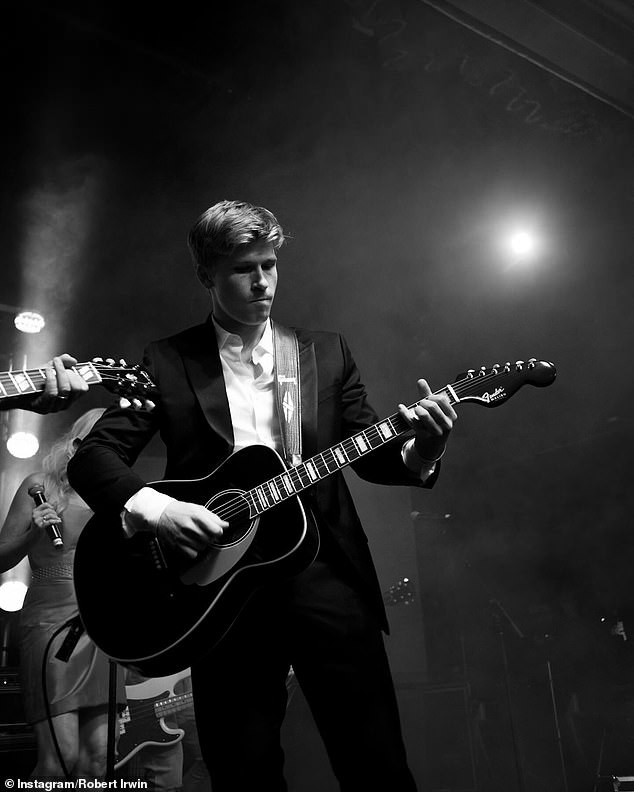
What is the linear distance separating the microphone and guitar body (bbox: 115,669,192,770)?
1535 millimetres

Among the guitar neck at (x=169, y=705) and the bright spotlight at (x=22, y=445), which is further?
the bright spotlight at (x=22, y=445)

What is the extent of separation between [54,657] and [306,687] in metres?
1.70

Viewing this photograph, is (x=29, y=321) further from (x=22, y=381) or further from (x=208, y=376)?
(x=208, y=376)

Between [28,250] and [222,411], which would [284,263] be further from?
[222,411]

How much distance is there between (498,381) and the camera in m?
1.92

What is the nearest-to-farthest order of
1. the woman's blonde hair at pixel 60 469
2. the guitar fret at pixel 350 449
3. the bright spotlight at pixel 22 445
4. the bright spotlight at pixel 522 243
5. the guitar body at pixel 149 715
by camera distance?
the guitar fret at pixel 350 449 < the woman's blonde hair at pixel 60 469 < the guitar body at pixel 149 715 < the bright spotlight at pixel 522 243 < the bright spotlight at pixel 22 445

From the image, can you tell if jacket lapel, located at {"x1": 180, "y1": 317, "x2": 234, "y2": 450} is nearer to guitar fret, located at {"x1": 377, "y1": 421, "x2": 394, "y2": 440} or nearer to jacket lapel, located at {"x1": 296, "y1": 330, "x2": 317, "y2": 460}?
jacket lapel, located at {"x1": 296, "y1": 330, "x2": 317, "y2": 460}

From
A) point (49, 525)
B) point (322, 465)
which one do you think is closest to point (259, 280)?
point (322, 465)

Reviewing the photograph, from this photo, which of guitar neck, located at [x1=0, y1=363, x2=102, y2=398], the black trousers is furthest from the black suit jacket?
guitar neck, located at [x1=0, y1=363, x2=102, y2=398]

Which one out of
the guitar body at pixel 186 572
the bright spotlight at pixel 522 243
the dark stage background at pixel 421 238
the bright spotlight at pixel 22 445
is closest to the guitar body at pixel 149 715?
the dark stage background at pixel 421 238

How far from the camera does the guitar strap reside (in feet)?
5.91

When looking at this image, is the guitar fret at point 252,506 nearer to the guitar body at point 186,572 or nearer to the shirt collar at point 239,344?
the guitar body at point 186,572

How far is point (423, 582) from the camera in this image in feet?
20.4

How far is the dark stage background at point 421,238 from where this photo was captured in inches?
157
